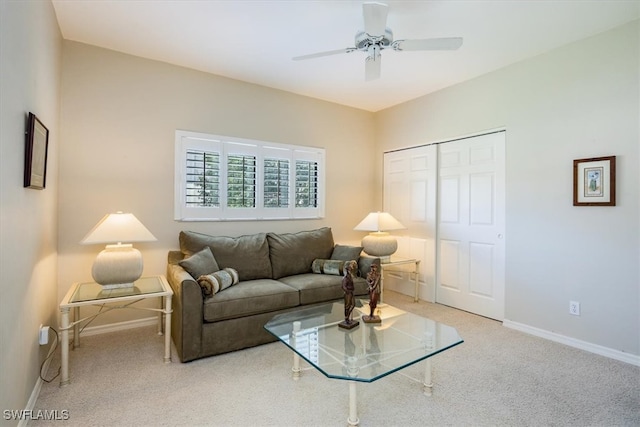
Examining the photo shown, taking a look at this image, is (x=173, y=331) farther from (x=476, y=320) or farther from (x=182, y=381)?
(x=476, y=320)

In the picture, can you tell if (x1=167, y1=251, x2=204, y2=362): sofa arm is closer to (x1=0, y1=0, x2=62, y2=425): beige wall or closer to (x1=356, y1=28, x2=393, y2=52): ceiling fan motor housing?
(x1=0, y1=0, x2=62, y2=425): beige wall

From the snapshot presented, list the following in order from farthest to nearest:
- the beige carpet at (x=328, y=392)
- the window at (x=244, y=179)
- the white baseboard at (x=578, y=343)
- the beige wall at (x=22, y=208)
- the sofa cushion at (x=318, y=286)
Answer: the window at (x=244, y=179) → the sofa cushion at (x=318, y=286) → the white baseboard at (x=578, y=343) → the beige carpet at (x=328, y=392) → the beige wall at (x=22, y=208)

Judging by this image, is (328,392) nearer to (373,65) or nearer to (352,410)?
(352,410)

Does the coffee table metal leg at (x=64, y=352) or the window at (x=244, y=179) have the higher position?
the window at (x=244, y=179)

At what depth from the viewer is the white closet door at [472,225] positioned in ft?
11.3

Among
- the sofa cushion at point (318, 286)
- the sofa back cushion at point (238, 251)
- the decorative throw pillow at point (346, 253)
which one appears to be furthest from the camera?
the decorative throw pillow at point (346, 253)

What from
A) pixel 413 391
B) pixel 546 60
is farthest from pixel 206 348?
pixel 546 60

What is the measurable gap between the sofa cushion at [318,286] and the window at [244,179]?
1014 millimetres

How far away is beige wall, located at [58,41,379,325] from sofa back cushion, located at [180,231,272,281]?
0.32m

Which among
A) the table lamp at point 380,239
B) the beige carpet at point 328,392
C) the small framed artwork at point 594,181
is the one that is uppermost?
the small framed artwork at point 594,181

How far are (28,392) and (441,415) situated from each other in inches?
93.7

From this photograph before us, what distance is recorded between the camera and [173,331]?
108 inches

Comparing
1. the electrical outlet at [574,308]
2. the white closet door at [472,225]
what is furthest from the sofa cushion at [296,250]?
the electrical outlet at [574,308]

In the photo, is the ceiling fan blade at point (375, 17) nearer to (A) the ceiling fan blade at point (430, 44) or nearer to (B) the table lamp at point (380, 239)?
(A) the ceiling fan blade at point (430, 44)
